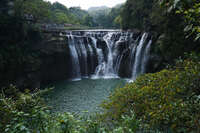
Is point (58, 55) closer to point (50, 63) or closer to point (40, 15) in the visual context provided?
point (50, 63)

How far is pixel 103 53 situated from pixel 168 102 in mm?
15597

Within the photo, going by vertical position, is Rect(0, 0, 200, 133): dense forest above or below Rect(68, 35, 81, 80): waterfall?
above

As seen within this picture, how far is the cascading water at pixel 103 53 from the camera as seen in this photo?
54.7 ft

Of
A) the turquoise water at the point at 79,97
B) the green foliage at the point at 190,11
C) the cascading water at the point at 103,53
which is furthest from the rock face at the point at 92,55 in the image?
the green foliage at the point at 190,11

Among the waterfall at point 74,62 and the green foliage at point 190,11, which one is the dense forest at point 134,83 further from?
the waterfall at point 74,62

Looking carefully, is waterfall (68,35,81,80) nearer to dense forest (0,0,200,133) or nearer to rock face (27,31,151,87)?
rock face (27,31,151,87)

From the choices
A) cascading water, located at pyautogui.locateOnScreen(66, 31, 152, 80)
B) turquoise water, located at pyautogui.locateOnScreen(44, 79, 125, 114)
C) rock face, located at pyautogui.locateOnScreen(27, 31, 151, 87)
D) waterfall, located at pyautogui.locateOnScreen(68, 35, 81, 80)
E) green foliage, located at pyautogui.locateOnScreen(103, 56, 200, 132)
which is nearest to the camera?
green foliage, located at pyautogui.locateOnScreen(103, 56, 200, 132)

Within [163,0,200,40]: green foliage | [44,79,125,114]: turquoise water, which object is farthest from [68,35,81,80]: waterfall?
[163,0,200,40]: green foliage

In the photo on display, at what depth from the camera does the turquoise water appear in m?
9.39

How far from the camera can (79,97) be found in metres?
11.3

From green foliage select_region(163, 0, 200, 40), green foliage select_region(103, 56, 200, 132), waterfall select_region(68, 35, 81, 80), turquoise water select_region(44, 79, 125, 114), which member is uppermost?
green foliage select_region(163, 0, 200, 40)

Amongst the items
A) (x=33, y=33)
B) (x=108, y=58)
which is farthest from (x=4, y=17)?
(x=108, y=58)

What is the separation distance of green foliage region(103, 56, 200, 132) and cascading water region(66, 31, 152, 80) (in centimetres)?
1115

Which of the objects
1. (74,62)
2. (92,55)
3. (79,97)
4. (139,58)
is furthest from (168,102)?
(92,55)
